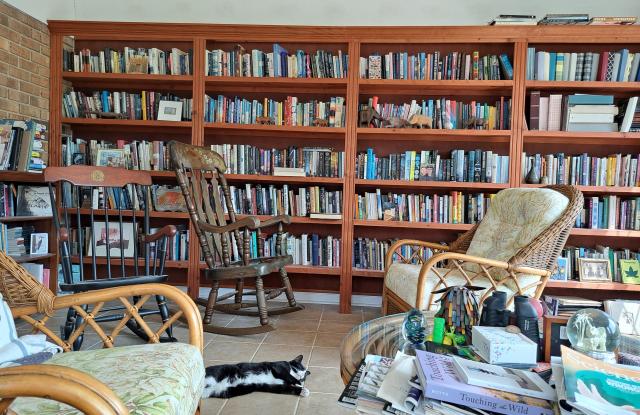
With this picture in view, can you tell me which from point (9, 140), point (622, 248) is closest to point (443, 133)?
point (622, 248)

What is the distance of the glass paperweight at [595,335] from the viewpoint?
Answer: 0.91 metres

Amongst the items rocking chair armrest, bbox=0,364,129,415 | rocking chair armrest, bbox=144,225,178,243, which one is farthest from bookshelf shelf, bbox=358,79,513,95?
rocking chair armrest, bbox=0,364,129,415

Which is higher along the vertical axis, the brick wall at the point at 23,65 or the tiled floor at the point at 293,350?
the brick wall at the point at 23,65

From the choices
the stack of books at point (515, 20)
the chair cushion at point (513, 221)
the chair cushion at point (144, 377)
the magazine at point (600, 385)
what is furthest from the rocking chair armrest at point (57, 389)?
the stack of books at point (515, 20)

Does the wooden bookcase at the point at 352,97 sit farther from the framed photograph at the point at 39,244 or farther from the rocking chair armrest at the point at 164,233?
the rocking chair armrest at the point at 164,233

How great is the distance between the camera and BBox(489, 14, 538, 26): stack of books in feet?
9.28

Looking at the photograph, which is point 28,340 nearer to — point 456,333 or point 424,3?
point 456,333

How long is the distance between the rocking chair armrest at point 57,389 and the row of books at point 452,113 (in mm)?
2780

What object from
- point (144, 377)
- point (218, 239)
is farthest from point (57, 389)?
point (218, 239)

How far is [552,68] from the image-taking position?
2896 mm

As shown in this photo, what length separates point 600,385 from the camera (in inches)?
27.4

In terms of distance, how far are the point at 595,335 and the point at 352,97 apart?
238cm

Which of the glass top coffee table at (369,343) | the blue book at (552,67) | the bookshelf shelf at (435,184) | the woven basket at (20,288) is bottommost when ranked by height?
the glass top coffee table at (369,343)

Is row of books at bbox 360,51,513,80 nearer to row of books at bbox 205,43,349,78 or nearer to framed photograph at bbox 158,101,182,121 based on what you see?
row of books at bbox 205,43,349,78
